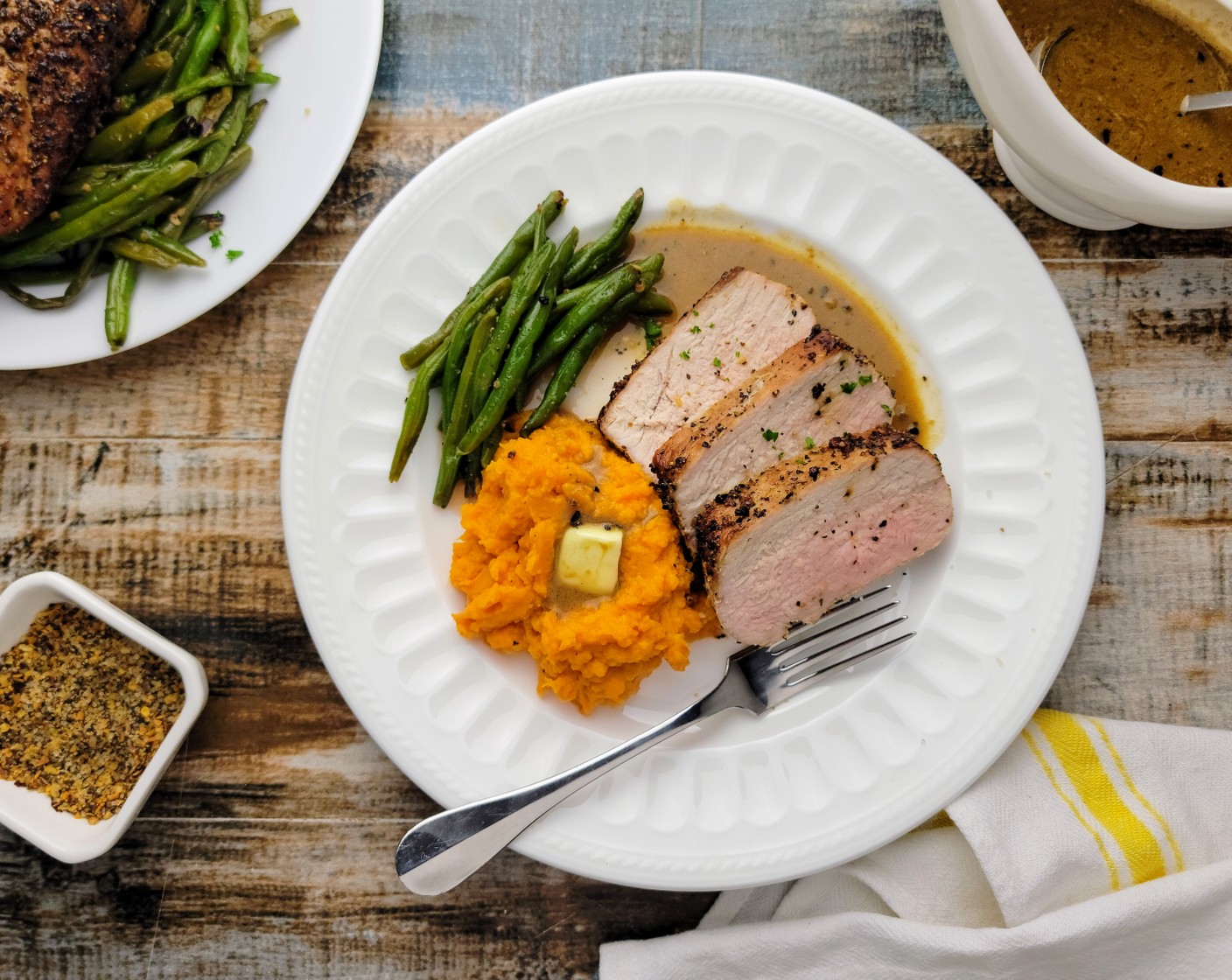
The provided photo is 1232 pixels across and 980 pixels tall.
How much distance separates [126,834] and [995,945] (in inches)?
117

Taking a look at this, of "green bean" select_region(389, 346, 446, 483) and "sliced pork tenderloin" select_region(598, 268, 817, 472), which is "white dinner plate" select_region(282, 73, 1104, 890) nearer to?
"green bean" select_region(389, 346, 446, 483)

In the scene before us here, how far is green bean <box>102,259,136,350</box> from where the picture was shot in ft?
9.86

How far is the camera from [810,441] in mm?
3014

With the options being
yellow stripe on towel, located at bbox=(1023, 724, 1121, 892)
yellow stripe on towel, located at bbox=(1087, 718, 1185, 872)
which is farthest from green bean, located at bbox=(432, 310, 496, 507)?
yellow stripe on towel, located at bbox=(1087, 718, 1185, 872)

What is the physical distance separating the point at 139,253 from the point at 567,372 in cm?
145

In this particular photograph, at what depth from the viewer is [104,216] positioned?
116 inches

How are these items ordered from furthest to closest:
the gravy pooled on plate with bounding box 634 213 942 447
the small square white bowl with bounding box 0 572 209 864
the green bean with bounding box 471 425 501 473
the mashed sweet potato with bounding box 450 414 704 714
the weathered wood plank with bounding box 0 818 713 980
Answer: the weathered wood plank with bounding box 0 818 713 980 → the gravy pooled on plate with bounding box 634 213 942 447 → the green bean with bounding box 471 425 501 473 → the small square white bowl with bounding box 0 572 209 864 → the mashed sweet potato with bounding box 450 414 704 714

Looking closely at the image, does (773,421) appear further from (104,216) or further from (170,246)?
(104,216)

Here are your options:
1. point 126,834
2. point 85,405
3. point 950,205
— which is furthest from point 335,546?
point 950,205

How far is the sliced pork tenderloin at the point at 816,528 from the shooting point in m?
2.89

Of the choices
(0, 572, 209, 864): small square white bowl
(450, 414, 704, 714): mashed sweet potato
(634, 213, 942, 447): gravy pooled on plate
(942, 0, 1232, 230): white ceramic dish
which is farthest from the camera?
(634, 213, 942, 447): gravy pooled on plate

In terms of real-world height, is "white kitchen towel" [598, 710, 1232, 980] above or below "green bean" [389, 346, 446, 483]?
below

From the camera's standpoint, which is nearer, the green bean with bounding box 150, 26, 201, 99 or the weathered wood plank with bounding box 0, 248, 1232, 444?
the green bean with bounding box 150, 26, 201, 99

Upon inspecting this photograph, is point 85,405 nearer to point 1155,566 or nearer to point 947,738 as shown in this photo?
point 947,738
